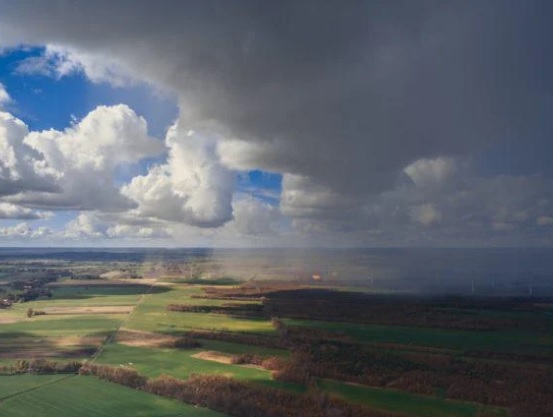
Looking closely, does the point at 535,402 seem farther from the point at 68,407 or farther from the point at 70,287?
the point at 70,287

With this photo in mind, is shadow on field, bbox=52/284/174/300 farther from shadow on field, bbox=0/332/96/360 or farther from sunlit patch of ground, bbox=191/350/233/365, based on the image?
sunlit patch of ground, bbox=191/350/233/365

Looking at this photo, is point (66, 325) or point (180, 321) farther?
point (180, 321)

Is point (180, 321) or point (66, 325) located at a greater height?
point (180, 321)

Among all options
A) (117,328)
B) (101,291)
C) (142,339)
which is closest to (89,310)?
(117,328)

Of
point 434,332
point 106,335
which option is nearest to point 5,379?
point 106,335

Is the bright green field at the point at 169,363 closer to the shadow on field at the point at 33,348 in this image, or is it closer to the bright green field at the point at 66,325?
the shadow on field at the point at 33,348

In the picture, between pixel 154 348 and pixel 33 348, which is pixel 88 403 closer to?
pixel 154 348

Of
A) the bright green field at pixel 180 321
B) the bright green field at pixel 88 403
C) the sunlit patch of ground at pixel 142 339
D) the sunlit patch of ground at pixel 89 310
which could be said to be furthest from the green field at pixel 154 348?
the sunlit patch of ground at pixel 89 310

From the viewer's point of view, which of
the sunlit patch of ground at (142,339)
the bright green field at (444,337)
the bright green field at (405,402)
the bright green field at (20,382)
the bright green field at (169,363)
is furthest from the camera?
the bright green field at (444,337)
